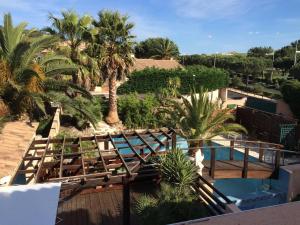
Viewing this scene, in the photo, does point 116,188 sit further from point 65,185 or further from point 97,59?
point 97,59

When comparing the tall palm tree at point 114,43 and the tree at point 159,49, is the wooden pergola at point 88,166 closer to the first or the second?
the tall palm tree at point 114,43

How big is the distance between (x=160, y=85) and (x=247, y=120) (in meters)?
9.72

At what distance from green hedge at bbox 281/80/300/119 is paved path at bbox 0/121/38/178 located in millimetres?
21286

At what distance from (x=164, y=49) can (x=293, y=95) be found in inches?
1437

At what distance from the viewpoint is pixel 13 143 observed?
8125mm

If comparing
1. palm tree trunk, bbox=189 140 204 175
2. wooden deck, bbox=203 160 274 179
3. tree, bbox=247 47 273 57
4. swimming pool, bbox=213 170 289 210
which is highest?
tree, bbox=247 47 273 57

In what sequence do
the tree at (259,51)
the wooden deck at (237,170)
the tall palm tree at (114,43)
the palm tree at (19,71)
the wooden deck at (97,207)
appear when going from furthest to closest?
1. the tree at (259,51)
2. the tall palm tree at (114,43)
3. the palm tree at (19,71)
4. the wooden deck at (237,170)
5. the wooden deck at (97,207)

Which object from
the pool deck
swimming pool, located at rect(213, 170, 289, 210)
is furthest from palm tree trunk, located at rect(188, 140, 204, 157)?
the pool deck

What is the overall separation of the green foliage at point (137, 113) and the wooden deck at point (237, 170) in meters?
11.0

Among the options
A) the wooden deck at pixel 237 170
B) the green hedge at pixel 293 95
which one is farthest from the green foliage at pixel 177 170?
the green hedge at pixel 293 95

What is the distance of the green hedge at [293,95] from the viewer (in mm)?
24422

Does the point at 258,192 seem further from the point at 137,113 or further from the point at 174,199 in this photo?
the point at 137,113

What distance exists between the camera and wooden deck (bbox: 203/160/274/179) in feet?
35.3

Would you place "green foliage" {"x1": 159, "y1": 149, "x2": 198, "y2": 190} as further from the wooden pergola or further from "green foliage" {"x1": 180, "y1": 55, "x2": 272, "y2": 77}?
"green foliage" {"x1": 180, "y1": 55, "x2": 272, "y2": 77}
